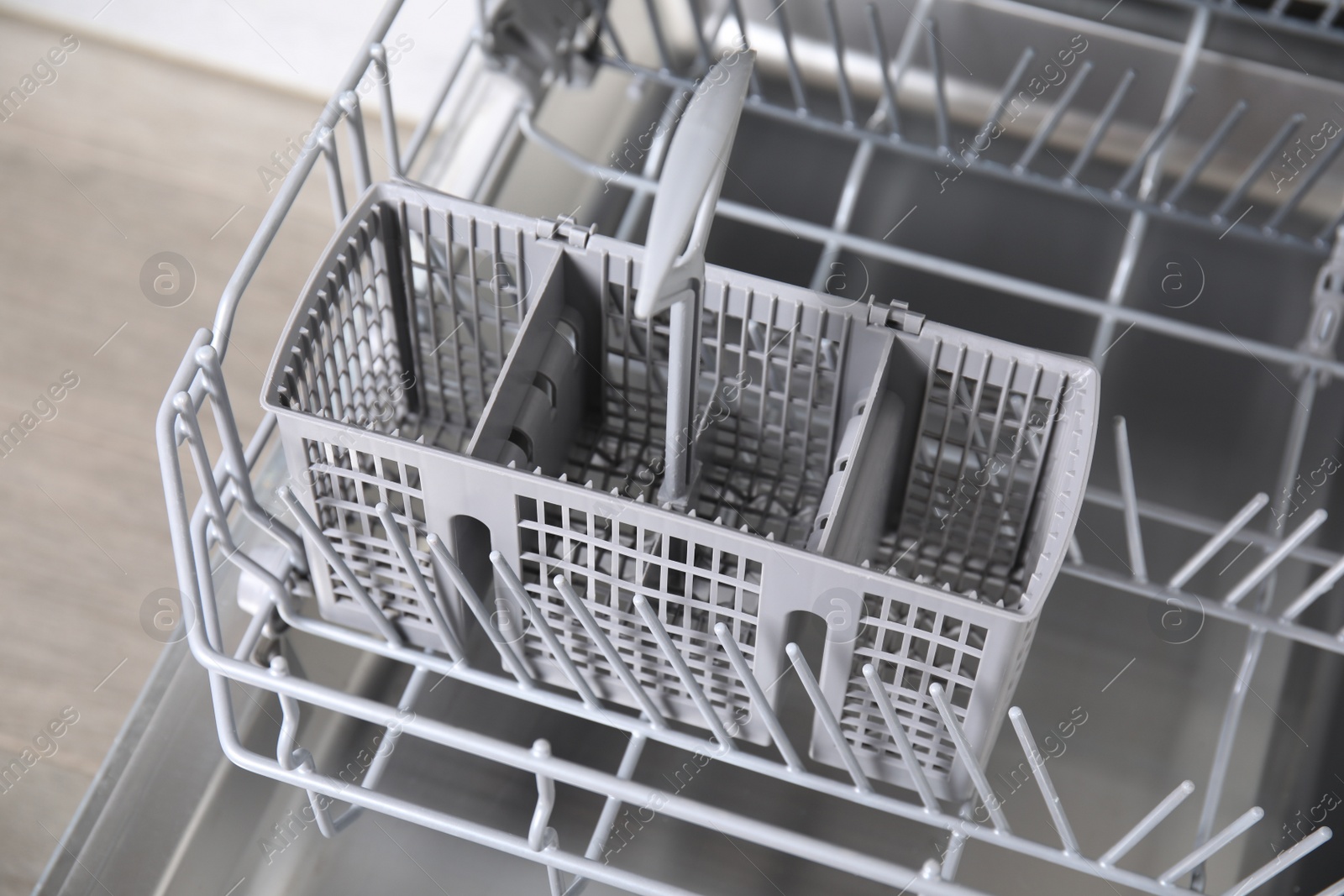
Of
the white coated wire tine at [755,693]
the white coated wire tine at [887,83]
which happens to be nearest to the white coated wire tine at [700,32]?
the white coated wire tine at [887,83]

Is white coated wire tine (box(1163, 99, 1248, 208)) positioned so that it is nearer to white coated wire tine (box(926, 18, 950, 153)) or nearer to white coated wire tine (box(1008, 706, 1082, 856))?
white coated wire tine (box(926, 18, 950, 153))

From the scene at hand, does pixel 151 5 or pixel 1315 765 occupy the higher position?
pixel 151 5

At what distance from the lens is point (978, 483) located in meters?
0.61

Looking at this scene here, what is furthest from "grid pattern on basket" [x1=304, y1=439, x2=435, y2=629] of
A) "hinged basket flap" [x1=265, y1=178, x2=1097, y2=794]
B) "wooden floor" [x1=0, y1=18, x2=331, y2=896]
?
"wooden floor" [x1=0, y1=18, x2=331, y2=896]

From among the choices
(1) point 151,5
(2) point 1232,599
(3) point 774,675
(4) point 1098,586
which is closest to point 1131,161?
(4) point 1098,586

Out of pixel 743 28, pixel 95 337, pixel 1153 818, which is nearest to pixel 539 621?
pixel 1153 818

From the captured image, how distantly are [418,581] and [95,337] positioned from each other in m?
0.96

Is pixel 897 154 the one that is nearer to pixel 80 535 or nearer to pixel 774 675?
pixel 774 675

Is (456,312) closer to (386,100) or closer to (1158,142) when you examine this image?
(386,100)

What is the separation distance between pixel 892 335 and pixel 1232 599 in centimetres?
21

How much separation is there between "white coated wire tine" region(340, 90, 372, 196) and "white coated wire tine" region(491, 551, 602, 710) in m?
0.21

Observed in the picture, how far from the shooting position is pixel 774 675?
54 cm

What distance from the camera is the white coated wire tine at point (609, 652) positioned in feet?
1.63

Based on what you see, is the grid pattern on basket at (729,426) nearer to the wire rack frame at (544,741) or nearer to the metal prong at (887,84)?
the wire rack frame at (544,741)
